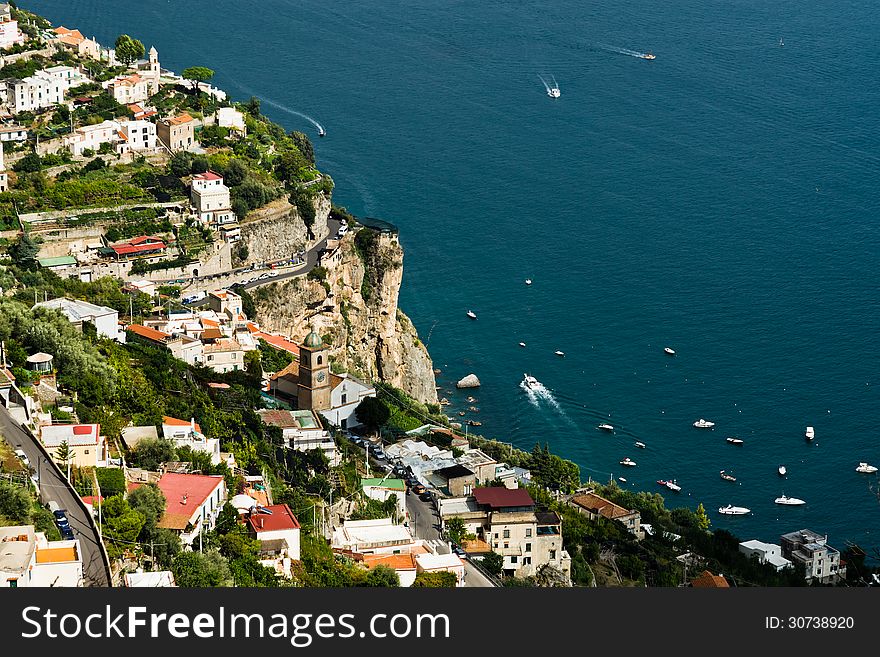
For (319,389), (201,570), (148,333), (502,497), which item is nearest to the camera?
(201,570)

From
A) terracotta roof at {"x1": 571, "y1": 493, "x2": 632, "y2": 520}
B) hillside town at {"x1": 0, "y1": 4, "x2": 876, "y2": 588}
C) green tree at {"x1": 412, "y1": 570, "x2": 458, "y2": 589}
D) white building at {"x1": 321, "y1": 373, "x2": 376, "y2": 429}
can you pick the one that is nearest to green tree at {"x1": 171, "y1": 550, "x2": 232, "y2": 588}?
hillside town at {"x1": 0, "y1": 4, "x2": 876, "y2": 588}

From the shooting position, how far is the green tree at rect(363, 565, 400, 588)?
2973cm

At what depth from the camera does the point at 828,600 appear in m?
18.6

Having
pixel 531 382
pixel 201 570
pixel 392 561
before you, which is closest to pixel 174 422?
pixel 392 561

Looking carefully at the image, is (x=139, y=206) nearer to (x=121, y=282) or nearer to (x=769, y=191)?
(x=121, y=282)

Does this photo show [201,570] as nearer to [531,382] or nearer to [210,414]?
A: [210,414]

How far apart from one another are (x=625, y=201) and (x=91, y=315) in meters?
46.2

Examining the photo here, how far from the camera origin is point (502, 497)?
39.6 meters

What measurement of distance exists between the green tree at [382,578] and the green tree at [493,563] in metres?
5.60

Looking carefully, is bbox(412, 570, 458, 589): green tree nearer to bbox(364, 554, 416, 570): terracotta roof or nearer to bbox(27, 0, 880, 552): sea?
bbox(364, 554, 416, 570): terracotta roof

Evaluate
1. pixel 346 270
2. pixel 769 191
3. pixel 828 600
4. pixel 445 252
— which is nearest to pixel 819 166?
pixel 769 191

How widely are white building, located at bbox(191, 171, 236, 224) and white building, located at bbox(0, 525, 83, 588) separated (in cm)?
3682

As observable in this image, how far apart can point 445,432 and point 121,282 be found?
609 inches

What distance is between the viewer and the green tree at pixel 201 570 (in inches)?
1032
